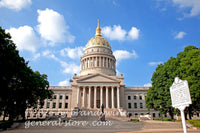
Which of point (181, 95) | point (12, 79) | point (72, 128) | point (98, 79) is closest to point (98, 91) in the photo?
point (98, 79)

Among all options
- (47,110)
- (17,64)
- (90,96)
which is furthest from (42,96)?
(47,110)

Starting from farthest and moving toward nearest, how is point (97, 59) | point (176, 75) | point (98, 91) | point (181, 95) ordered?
point (97, 59)
point (98, 91)
point (176, 75)
point (181, 95)

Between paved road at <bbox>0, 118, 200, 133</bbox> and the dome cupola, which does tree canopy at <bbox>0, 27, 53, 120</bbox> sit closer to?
paved road at <bbox>0, 118, 200, 133</bbox>

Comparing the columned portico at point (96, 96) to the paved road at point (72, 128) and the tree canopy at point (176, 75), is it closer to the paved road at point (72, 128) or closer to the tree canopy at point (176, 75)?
the tree canopy at point (176, 75)

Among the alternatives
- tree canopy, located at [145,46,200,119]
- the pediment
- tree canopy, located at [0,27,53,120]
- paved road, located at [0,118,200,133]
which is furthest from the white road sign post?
the pediment

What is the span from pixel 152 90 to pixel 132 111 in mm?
28079

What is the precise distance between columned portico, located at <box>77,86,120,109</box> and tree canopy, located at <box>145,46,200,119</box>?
17.1 meters

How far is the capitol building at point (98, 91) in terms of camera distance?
54156 millimetres

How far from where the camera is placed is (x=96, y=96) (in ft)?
188

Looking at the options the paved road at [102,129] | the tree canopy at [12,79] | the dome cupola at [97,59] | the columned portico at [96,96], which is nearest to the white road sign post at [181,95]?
the paved road at [102,129]

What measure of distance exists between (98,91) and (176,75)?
34.3m

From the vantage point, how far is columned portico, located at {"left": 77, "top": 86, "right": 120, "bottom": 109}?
173 feet

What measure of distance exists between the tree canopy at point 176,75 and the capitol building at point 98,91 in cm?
1727

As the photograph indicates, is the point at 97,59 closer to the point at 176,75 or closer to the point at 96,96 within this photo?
the point at 96,96
